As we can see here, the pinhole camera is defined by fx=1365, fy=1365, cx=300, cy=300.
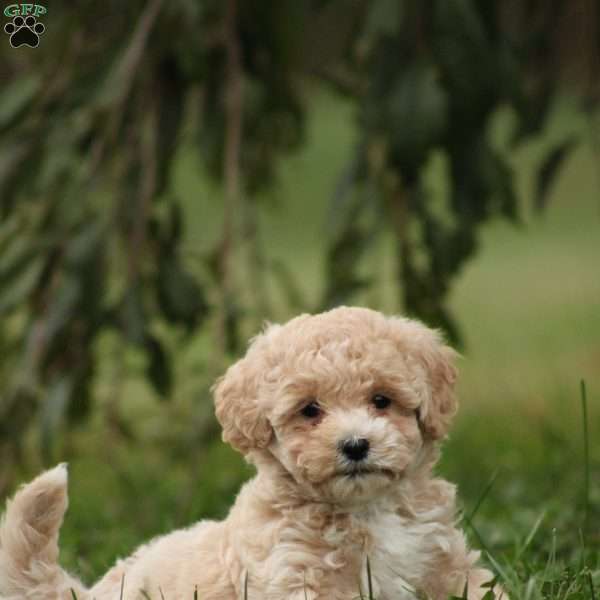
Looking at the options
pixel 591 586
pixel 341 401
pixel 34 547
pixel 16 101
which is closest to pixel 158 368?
pixel 16 101

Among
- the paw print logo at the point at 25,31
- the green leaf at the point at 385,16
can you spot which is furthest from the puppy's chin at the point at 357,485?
the paw print logo at the point at 25,31

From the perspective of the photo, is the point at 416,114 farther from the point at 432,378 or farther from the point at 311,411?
the point at 311,411

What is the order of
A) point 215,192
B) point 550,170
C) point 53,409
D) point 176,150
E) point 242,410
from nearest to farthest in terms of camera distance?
point 242,410
point 53,409
point 550,170
point 176,150
point 215,192

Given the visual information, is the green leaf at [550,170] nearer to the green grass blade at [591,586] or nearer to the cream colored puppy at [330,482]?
the cream colored puppy at [330,482]

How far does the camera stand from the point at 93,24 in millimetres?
6172

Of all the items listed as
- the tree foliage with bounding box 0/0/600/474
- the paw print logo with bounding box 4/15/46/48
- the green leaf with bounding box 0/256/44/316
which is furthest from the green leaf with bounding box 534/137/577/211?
the paw print logo with bounding box 4/15/46/48

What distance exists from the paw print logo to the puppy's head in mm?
3236

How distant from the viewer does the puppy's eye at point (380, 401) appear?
10.2 feet

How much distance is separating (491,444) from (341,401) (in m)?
4.85

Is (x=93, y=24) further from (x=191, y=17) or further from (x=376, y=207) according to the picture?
(x=376, y=207)

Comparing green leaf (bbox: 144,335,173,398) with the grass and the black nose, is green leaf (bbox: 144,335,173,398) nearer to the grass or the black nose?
the grass

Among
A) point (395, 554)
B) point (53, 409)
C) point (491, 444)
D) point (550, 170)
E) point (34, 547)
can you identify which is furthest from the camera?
point (491, 444)

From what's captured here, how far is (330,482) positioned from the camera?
3043 mm

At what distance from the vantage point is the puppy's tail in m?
3.30
